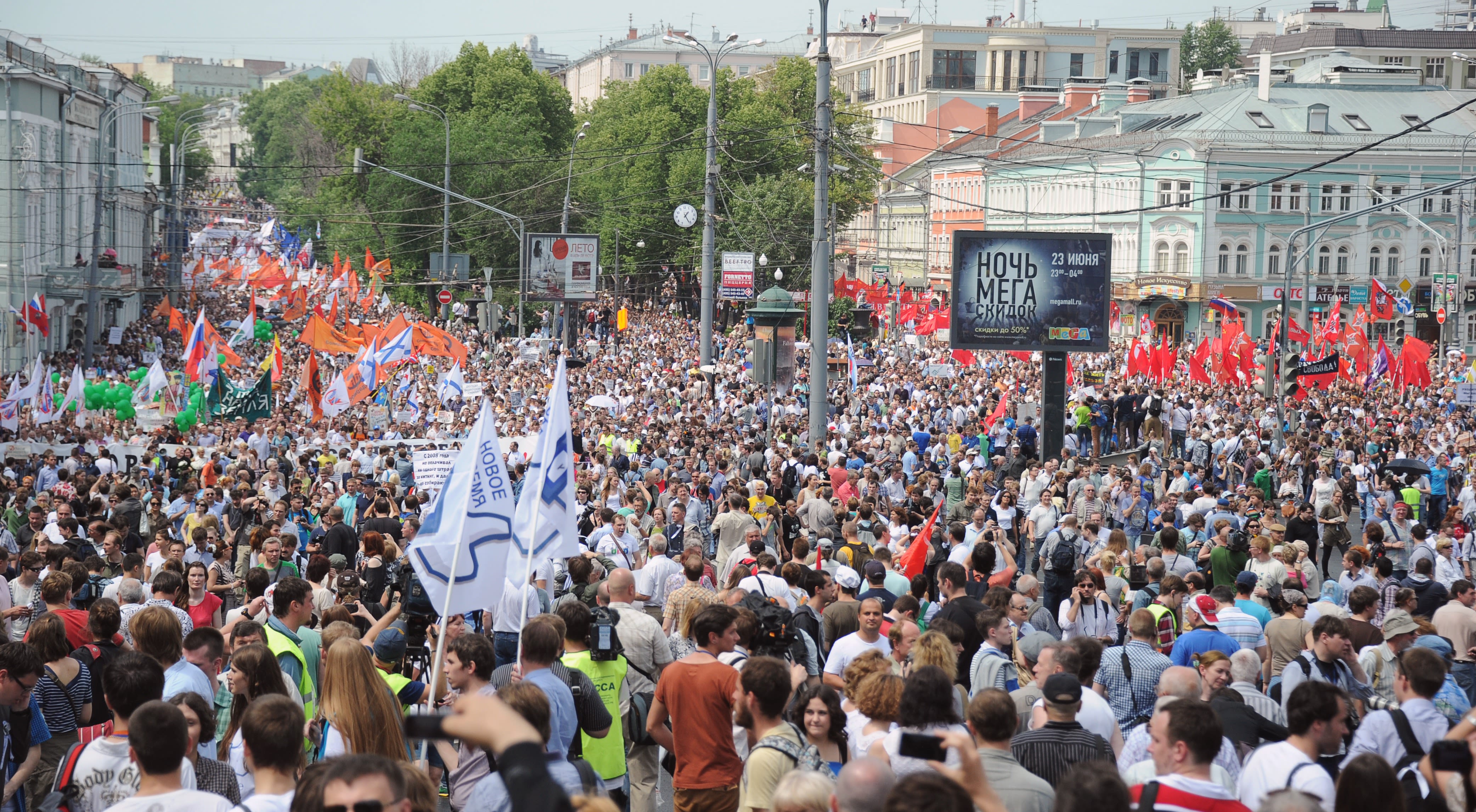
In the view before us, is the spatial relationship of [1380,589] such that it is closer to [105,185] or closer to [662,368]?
[662,368]

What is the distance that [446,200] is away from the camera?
5581 cm

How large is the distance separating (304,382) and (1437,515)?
18.6 meters

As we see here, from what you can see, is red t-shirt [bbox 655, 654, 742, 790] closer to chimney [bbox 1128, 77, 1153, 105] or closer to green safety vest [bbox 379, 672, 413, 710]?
green safety vest [bbox 379, 672, 413, 710]

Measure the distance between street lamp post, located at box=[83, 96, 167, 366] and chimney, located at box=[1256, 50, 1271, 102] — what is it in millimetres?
44637

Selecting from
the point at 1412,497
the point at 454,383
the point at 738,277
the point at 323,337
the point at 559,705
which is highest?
the point at 738,277

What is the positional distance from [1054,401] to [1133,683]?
1629 centimetres

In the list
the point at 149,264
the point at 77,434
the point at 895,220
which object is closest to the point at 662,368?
the point at 77,434

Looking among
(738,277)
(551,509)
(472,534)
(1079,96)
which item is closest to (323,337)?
(738,277)

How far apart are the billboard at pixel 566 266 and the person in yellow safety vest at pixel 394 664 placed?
149ft

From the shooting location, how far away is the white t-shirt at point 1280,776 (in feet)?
18.0

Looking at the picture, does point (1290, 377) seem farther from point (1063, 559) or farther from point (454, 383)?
point (454, 383)

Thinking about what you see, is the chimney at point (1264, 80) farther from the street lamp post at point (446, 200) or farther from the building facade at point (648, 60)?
the building facade at point (648, 60)

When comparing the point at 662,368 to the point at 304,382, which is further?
the point at 662,368

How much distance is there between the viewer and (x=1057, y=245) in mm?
23625
